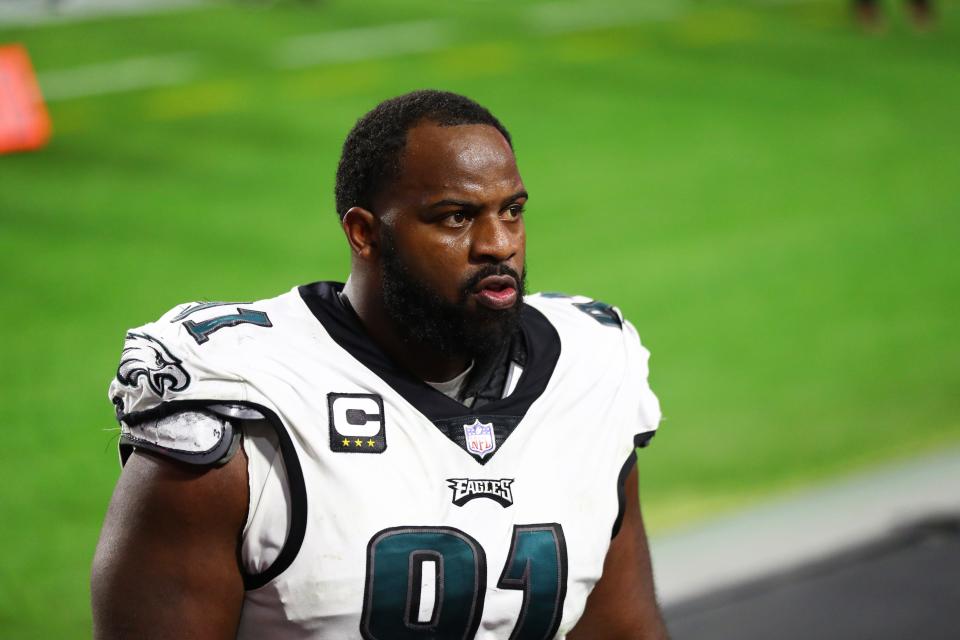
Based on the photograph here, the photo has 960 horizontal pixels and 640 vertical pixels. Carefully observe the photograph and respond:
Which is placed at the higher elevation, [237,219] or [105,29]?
[105,29]

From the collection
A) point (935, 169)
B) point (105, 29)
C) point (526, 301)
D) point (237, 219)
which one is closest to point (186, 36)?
point (105, 29)

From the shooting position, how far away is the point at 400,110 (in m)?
1.99

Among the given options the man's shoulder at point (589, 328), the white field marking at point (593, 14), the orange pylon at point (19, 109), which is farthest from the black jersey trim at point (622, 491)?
the white field marking at point (593, 14)

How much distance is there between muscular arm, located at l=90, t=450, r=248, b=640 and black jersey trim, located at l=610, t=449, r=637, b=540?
593 mm

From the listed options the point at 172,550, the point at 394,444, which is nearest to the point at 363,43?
the point at 394,444

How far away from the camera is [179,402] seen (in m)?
1.78

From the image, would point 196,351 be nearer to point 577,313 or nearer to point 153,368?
point 153,368

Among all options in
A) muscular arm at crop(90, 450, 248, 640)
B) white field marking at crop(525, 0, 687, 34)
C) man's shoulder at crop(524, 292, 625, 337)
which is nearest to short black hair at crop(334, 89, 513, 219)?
man's shoulder at crop(524, 292, 625, 337)

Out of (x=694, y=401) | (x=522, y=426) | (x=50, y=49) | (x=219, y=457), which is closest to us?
(x=219, y=457)

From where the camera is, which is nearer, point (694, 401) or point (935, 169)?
point (694, 401)

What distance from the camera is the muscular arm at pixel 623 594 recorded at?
2.12 meters

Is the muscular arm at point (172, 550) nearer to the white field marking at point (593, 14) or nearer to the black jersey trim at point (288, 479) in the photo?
the black jersey trim at point (288, 479)

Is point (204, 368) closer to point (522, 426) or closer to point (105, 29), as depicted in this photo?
point (522, 426)

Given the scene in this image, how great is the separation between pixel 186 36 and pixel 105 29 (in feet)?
1.91
